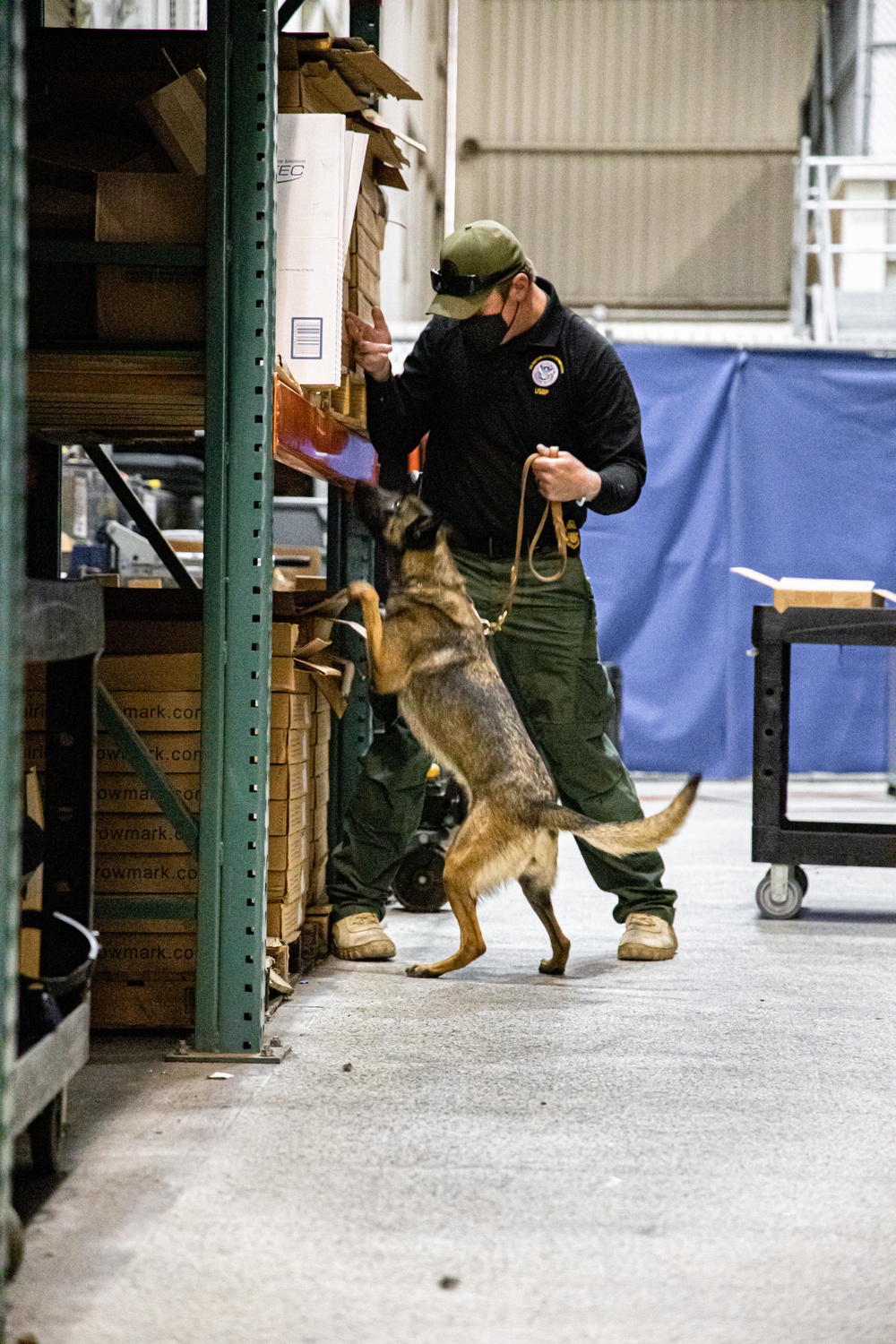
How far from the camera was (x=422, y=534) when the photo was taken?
148 inches

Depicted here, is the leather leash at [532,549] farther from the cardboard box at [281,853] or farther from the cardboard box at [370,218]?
the cardboard box at [281,853]

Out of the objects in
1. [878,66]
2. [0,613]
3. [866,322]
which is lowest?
[0,613]

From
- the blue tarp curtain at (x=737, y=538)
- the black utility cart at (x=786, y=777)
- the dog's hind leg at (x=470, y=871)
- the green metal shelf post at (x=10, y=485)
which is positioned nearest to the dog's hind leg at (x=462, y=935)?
the dog's hind leg at (x=470, y=871)

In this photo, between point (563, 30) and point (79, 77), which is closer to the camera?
point (79, 77)

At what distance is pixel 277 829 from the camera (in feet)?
11.1

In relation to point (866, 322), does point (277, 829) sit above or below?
below

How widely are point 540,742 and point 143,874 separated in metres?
1.34

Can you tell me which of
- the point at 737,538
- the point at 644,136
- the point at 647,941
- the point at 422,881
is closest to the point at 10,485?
the point at 647,941

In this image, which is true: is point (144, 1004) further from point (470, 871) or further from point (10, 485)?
point (10, 485)

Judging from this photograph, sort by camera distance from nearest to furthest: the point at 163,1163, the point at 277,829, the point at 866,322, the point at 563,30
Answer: the point at 163,1163 < the point at 277,829 < the point at 866,322 < the point at 563,30

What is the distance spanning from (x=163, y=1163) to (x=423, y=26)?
1009 centimetres

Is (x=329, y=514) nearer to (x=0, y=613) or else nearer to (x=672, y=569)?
(x=0, y=613)

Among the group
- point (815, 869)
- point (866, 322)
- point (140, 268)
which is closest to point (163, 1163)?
point (140, 268)

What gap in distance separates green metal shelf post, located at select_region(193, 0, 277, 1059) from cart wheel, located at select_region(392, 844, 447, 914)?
177cm
